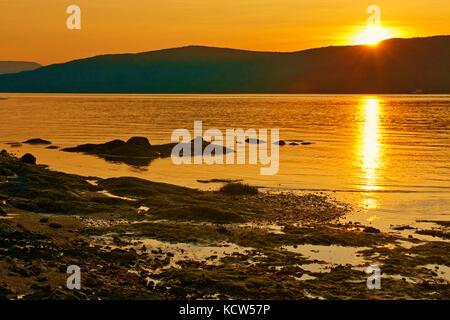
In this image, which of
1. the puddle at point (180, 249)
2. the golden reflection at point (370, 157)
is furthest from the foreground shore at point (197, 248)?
the golden reflection at point (370, 157)

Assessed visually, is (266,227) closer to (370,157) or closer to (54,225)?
(54,225)

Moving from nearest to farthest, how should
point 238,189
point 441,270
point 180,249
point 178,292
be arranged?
point 178,292
point 441,270
point 180,249
point 238,189

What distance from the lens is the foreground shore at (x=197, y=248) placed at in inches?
645

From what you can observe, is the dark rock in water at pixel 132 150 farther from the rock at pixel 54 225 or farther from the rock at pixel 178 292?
the rock at pixel 178 292

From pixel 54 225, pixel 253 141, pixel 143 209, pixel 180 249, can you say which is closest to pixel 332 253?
pixel 180 249

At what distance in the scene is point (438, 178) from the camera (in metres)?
43.1

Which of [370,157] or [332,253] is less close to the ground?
[370,157]

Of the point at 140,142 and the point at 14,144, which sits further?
the point at 14,144

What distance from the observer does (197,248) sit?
70.4 ft

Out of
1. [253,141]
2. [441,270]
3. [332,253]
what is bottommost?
[441,270]

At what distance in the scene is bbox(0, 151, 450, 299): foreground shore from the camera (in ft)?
53.7
